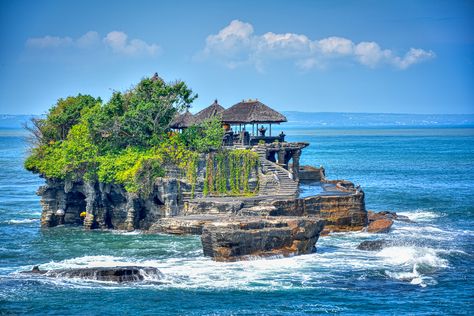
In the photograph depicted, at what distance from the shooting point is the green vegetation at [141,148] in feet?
241

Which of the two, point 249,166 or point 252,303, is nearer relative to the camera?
point 252,303

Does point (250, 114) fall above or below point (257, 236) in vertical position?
above

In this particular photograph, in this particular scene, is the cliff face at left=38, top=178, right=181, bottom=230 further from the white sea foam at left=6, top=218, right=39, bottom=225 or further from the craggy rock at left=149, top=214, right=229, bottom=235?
the white sea foam at left=6, top=218, right=39, bottom=225

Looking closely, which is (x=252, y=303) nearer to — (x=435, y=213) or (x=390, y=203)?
(x=435, y=213)

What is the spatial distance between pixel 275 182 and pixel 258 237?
16518mm

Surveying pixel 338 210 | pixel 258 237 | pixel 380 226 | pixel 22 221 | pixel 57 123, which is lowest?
pixel 22 221

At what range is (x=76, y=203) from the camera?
261ft

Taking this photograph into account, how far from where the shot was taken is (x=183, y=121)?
81250mm

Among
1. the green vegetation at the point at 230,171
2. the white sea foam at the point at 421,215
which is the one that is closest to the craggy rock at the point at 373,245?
the green vegetation at the point at 230,171

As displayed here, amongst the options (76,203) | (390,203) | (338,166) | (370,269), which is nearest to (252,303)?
(370,269)

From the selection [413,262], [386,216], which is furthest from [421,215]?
[413,262]

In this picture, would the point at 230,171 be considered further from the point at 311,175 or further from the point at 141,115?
the point at 311,175

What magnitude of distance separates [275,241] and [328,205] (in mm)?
13319

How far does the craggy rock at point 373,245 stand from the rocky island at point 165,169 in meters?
6.93
